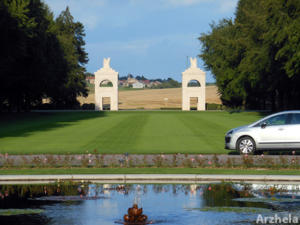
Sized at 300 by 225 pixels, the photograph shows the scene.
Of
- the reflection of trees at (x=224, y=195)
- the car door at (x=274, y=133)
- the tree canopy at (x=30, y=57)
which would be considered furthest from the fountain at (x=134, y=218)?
the tree canopy at (x=30, y=57)

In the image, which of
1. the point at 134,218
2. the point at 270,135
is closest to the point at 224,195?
the point at 134,218

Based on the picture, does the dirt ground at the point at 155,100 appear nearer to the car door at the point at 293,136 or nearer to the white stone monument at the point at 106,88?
the white stone monument at the point at 106,88

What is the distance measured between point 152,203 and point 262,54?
1824 inches

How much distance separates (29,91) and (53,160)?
196 feet

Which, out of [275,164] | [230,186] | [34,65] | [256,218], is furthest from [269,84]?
[256,218]

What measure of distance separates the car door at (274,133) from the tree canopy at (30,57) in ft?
107

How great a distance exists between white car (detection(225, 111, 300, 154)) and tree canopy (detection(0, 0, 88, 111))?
32095mm

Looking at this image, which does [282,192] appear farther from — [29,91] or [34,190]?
[29,91]

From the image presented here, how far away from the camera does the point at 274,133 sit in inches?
841

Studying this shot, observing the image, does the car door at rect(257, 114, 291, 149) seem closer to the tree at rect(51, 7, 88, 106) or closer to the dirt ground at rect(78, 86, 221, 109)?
the tree at rect(51, 7, 88, 106)

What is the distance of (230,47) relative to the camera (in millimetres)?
81000

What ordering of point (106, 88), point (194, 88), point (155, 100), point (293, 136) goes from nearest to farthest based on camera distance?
1. point (293, 136)
2. point (194, 88)
3. point (106, 88)
4. point (155, 100)

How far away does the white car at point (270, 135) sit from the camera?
21219 mm

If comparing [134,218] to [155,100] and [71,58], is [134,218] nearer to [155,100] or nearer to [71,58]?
[71,58]
